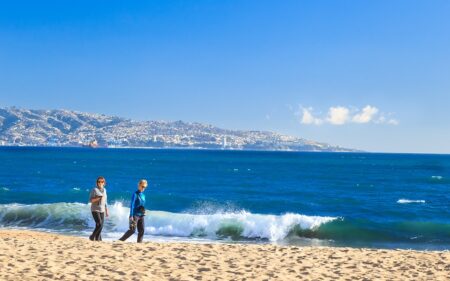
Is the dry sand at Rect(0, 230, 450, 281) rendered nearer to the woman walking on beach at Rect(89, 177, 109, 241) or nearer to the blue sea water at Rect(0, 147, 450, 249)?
the woman walking on beach at Rect(89, 177, 109, 241)

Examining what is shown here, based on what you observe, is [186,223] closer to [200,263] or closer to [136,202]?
[136,202]

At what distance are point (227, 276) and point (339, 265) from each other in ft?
9.86

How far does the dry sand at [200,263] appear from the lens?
1125 centimetres

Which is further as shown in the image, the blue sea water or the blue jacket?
the blue sea water

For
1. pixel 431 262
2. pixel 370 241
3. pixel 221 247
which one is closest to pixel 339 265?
pixel 431 262

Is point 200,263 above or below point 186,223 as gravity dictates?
above

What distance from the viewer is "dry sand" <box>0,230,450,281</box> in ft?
36.9

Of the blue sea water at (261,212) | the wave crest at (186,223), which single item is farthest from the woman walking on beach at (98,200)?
the wave crest at (186,223)

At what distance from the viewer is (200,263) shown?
41.2 ft

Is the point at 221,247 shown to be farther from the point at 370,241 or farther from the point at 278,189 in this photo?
the point at 278,189

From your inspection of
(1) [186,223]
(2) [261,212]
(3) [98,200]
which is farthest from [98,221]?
(2) [261,212]

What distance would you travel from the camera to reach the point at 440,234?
26.2 m

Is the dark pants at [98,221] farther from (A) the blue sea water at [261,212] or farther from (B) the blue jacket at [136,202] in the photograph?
(A) the blue sea water at [261,212]

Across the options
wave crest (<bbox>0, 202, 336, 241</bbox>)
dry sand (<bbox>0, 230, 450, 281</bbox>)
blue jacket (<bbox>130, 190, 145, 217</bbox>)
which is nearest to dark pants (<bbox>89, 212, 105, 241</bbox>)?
dry sand (<bbox>0, 230, 450, 281</bbox>)
